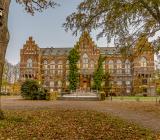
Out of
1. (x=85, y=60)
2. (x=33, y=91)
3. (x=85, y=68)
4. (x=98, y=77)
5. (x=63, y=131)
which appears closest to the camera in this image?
(x=63, y=131)

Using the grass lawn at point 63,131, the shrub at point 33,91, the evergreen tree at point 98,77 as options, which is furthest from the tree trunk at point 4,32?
the evergreen tree at point 98,77

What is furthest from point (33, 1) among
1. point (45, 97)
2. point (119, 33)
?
point (45, 97)

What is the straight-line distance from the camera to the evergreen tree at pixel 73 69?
7647cm

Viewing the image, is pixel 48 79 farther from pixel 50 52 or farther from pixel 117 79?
pixel 117 79

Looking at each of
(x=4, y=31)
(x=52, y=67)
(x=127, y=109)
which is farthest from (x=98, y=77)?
(x=4, y=31)

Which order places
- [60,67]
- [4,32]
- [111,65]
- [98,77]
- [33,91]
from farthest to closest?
[60,67] < [111,65] < [98,77] < [33,91] < [4,32]

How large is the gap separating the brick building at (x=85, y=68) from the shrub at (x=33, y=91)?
37.7 meters

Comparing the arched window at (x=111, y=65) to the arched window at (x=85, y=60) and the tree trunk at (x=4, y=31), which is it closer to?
the arched window at (x=85, y=60)

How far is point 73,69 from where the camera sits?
255ft

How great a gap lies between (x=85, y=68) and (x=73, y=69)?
5.24m

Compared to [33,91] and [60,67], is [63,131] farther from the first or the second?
[60,67]

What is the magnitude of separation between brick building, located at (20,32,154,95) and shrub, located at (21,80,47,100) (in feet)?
124

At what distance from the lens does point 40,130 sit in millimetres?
10172

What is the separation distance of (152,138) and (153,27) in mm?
15301
